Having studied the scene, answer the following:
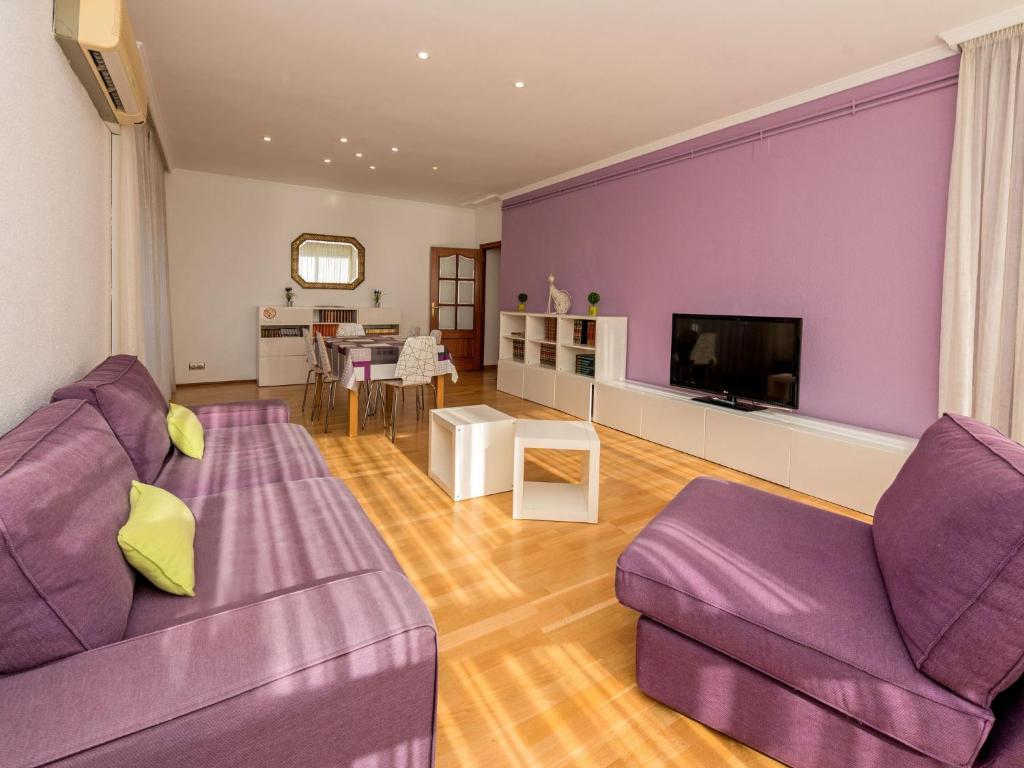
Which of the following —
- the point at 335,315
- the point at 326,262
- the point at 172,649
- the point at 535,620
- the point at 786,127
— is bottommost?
the point at 535,620

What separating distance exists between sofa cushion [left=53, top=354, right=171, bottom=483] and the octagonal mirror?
18.4 ft

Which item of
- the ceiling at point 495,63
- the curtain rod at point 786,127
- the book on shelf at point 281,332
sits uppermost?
the ceiling at point 495,63

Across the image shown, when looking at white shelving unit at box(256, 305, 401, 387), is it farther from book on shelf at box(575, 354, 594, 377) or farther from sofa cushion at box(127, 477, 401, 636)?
sofa cushion at box(127, 477, 401, 636)

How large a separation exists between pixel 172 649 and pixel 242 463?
5.15ft

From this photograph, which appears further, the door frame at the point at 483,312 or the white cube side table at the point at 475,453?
the door frame at the point at 483,312

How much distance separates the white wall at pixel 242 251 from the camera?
701cm

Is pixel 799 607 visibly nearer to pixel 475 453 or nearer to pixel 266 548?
pixel 266 548

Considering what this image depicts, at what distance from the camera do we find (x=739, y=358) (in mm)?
4266

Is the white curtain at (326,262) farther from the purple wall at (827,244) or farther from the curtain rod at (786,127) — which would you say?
the purple wall at (827,244)

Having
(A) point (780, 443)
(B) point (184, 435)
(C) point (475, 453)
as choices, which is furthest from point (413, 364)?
(A) point (780, 443)

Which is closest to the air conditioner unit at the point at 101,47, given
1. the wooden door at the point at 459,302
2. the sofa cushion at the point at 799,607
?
the sofa cushion at the point at 799,607

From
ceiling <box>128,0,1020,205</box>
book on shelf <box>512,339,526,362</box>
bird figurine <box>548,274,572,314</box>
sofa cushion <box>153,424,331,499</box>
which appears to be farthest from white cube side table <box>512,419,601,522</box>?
book on shelf <box>512,339,526,362</box>

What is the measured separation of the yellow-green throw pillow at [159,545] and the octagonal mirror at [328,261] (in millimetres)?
6792

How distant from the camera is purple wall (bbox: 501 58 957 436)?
3408 mm
